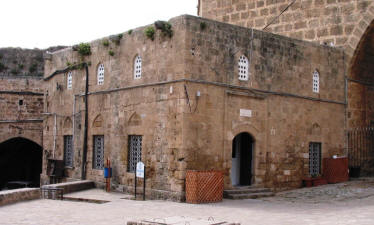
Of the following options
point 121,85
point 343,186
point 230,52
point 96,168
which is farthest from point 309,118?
point 96,168

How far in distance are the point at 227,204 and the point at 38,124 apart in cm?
1458

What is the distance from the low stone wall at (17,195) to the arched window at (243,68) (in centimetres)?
689

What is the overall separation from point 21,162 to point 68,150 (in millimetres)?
9401

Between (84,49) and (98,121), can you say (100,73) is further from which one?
(98,121)

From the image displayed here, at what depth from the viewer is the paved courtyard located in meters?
10.3

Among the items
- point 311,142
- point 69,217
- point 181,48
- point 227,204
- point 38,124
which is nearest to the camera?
point 69,217

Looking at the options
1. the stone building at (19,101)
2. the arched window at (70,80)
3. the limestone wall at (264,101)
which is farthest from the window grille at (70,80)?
the limestone wall at (264,101)

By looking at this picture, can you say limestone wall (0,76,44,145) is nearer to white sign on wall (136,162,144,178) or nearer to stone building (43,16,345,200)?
stone building (43,16,345,200)

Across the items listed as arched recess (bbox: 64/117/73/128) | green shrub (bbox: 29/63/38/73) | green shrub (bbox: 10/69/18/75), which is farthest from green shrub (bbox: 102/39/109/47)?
green shrub (bbox: 10/69/18/75)

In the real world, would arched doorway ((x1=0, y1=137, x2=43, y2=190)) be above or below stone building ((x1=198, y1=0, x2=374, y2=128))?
below

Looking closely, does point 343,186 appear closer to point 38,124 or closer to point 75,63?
point 75,63

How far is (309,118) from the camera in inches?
664

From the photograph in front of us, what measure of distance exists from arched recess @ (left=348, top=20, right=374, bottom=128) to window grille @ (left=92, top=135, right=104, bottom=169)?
349 inches

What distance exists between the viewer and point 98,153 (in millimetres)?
17281
